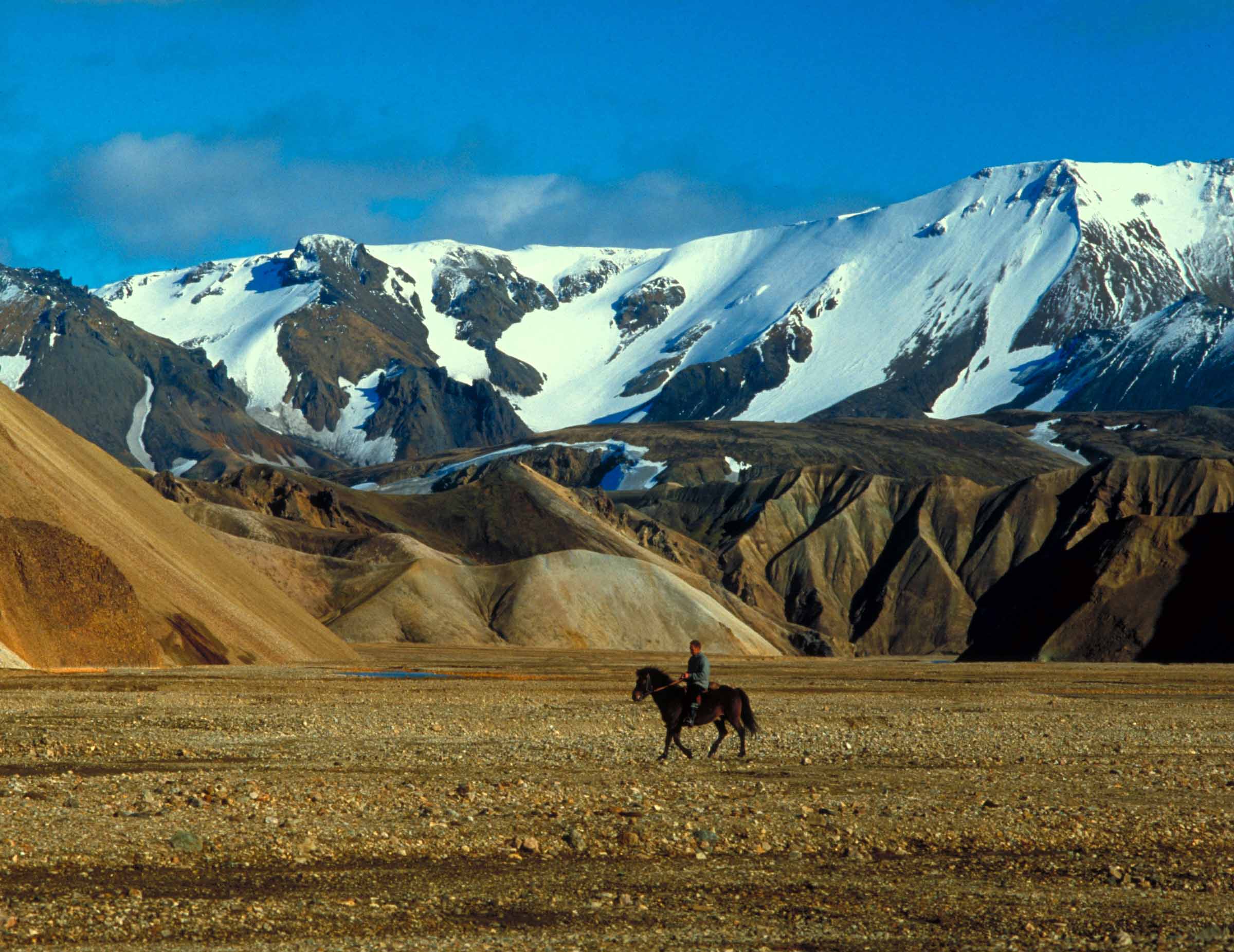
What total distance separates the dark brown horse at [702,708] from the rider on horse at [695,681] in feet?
0.23

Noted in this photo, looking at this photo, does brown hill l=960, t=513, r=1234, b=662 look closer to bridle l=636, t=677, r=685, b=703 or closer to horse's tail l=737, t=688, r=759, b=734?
horse's tail l=737, t=688, r=759, b=734

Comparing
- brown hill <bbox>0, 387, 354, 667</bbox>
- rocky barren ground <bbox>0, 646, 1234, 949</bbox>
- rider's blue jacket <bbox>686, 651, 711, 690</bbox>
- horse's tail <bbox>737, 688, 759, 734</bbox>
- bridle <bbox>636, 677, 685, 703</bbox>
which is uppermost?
brown hill <bbox>0, 387, 354, 667</bbox>

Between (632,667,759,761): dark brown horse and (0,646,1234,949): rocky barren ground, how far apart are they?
712mm

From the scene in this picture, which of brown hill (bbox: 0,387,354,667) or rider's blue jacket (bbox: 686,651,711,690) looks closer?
rider's blue jacket (bbox: 686,651,711,690)

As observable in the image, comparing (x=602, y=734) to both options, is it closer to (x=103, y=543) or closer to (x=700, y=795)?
(x=700, y=795)

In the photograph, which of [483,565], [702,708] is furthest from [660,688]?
[483,565]

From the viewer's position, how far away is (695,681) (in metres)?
23.2

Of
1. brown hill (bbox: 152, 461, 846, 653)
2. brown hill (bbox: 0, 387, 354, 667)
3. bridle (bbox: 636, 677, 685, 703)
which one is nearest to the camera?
bridle (bbox: 636, 677, 685, 703)

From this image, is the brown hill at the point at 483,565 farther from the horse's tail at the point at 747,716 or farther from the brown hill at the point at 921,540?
the horse's tail at the point at 747,716

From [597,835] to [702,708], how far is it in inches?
281

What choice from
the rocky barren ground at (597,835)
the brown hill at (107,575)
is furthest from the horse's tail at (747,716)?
the brown hill at (107,575)

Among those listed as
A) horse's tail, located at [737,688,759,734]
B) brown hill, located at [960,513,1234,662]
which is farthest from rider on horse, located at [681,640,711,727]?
brown hill, located at [960,513,1234,662]

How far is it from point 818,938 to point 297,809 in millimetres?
7517

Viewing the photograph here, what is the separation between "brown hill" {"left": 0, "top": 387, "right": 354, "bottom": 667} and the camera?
Result: 5041 cm
